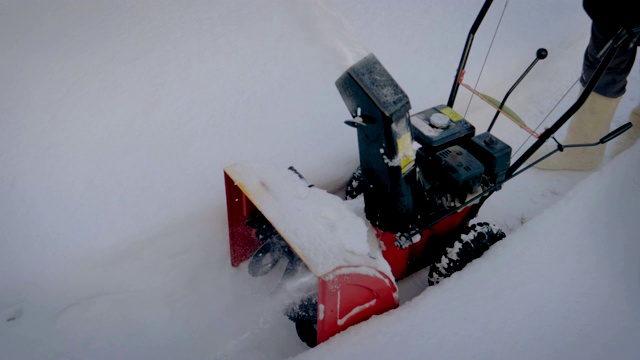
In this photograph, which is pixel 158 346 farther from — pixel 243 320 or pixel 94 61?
pixel 94 61

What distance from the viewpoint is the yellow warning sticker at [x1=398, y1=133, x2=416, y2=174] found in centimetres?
161

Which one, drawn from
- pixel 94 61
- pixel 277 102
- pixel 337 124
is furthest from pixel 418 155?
pixel 94 61

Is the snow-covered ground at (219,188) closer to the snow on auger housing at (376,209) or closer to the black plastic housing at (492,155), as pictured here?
the snow on auger housing at (376,209)

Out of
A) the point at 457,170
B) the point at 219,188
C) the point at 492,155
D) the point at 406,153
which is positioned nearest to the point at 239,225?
the point at 219,188

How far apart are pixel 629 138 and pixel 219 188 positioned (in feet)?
8.54

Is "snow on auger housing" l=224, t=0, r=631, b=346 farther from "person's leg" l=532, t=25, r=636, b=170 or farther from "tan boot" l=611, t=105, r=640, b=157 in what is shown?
"tan boot" l=611, t=105, r=640, b=157

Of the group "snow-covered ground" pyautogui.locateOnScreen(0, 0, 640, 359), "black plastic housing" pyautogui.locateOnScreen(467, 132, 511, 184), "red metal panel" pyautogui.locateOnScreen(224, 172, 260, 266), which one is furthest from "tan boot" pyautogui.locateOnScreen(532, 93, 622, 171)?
"red metal panel" pyautogui.locateOnScreen(224, 172, 260, 266)

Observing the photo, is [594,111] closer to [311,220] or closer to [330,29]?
[330,29]

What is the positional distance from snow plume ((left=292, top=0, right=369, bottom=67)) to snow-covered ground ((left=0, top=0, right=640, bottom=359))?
0.02 metres

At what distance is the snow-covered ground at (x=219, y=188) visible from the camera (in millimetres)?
1889

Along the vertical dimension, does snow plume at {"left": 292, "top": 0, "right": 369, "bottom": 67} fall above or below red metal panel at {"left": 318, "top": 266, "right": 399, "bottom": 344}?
above

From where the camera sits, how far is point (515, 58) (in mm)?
3678

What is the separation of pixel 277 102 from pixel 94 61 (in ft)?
3.66

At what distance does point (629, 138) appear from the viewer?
10.1 feet
